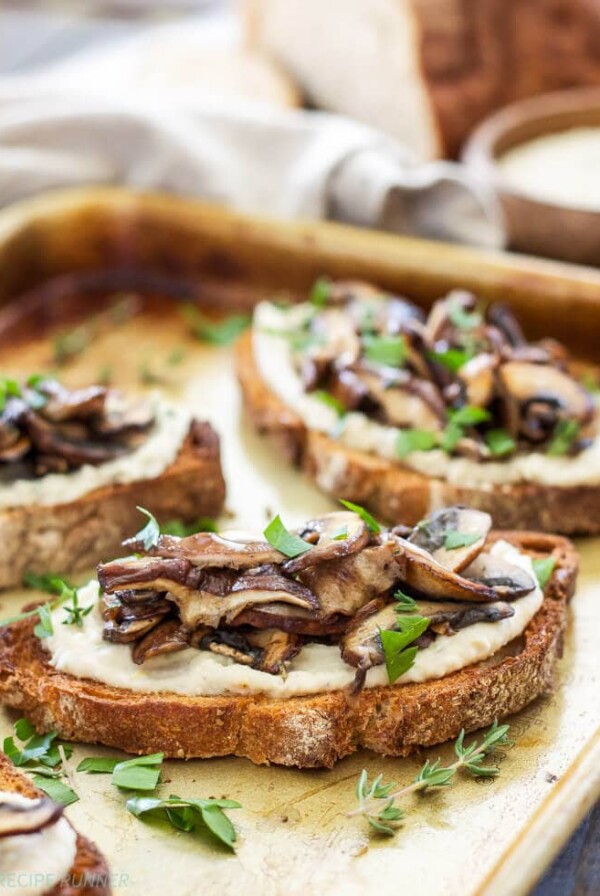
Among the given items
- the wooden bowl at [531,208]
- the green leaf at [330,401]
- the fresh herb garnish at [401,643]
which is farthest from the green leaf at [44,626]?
the wooden bowl at [531,208]

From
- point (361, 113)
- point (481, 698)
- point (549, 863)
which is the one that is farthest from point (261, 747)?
point (361, 113)

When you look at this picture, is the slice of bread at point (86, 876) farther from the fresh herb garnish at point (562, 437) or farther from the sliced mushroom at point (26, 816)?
the fresh herb garnish at point (562, 437)

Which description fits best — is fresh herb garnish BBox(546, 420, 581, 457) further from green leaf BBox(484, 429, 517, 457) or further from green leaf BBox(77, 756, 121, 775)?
green leaf BBox(77, 756, 121, 775)

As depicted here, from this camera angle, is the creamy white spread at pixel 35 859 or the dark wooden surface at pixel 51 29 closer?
the creamy white spread at pixel 35 859

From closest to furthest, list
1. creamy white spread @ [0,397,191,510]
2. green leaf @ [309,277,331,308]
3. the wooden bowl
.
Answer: creamy white spread @ [0,397,191,510] → green leaf @ [309,277,331,308] → the wooden bowl

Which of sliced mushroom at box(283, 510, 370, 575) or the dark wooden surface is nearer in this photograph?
sliced mushroom at box(283, 510, 370, 575)

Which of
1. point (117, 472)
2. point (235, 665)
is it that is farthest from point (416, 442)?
point (235, 665)

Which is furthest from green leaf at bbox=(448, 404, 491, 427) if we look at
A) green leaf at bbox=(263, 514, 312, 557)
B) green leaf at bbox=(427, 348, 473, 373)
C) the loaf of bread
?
the loaf of bread
